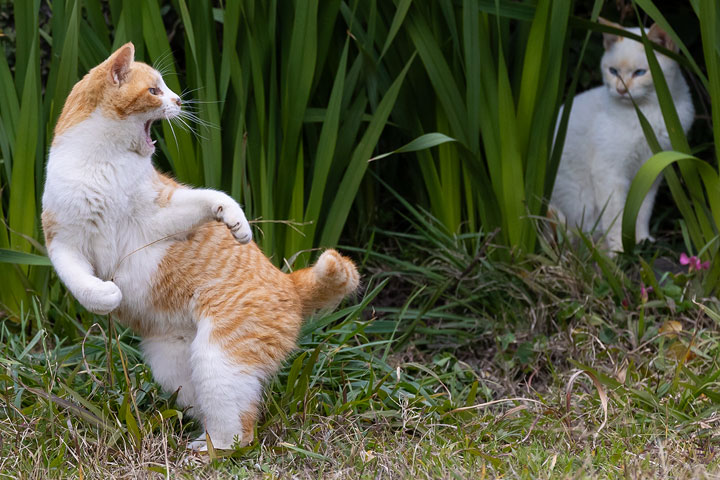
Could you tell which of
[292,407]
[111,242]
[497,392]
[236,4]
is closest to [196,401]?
[292,407]

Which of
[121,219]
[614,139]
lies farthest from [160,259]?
[614,139]

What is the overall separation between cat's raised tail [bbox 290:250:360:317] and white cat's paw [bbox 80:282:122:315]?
1.62ft

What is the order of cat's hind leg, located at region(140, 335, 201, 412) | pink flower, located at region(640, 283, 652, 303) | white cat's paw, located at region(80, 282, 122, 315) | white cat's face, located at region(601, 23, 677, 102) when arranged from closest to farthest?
1. white cat's paw, located at region(80, 282, 122, 315)
2. cat's hind leg, located at region(140, 335, 201, 412)
3. pink flower, located at region(640, 283, 652, 303)
4. white cat's face, located at region(601, 23, 677, 102)

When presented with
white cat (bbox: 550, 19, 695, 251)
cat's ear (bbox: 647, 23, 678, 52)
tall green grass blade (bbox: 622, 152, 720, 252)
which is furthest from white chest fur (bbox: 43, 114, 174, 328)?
cat's ear (bbox: 647, 23, 678, 52)

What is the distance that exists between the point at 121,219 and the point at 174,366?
0.38 m

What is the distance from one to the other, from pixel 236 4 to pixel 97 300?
41.0 inches

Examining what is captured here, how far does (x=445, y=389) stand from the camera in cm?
256

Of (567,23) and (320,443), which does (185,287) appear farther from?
(567,23)

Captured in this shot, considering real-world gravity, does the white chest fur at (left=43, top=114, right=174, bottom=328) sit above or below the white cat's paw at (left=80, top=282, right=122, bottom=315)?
above

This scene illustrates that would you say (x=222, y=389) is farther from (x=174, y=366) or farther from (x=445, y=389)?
(x=445, y=389)

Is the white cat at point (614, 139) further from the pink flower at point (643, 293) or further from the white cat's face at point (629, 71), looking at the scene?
the pink flower at point (643, 293)

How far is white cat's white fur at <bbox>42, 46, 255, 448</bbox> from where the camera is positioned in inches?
77.6

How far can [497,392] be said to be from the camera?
8.74 ft

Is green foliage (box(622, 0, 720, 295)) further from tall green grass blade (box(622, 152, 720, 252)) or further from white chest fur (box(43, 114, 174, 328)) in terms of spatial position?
white chest fur (box(43, 114, 174, 328))
